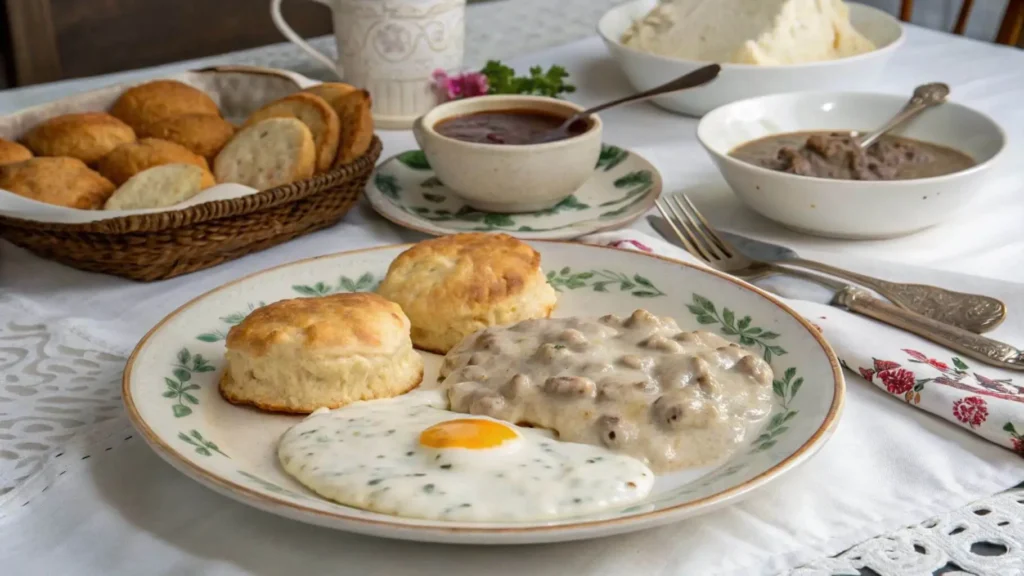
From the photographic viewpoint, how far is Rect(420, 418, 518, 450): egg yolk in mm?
1270

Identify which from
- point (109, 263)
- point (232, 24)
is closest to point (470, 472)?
point (109, 263)

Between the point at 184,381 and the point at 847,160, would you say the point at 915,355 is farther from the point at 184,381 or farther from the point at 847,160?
the point at 184,381

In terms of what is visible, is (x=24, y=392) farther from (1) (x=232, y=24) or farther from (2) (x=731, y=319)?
(1) (x=232, y=24)

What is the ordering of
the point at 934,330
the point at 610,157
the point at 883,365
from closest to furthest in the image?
the point at 883,365 → the point at 934,330 → the point at 610,157

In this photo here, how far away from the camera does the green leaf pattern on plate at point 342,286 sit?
5.93ft

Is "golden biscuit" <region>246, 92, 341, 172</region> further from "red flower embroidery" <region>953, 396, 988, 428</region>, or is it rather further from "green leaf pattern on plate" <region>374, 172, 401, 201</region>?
"red flower embroidery" <region>953, 396, 988, 428</region>

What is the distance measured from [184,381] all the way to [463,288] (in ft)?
1.41

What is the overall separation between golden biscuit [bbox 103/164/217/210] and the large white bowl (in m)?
1.21

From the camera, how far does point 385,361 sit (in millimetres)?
1491

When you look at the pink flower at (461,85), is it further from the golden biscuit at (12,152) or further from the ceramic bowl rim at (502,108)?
the golden biscuit at (12,152)

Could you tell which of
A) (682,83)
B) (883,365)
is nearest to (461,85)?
(682,83)

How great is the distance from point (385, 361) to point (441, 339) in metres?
0.20

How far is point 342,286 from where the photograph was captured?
183 cm

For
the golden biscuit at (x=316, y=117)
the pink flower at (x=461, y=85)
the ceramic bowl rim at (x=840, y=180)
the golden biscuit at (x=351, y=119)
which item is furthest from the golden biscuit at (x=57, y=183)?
the ceramic bowl rim at (x=840, y=180)
